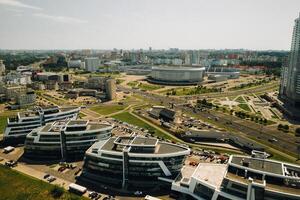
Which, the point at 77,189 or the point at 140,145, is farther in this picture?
the point at 140,145

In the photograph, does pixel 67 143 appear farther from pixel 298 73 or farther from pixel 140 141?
pixel 298 73

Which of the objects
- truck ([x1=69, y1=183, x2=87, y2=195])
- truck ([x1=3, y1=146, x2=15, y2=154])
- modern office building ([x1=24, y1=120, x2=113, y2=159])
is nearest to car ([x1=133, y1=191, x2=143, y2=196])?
truck ([x1=69, y1=183, x2=87, y2=195])

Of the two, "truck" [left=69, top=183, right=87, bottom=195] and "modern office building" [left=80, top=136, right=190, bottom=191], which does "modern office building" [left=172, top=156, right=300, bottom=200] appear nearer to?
"modern office building" [left=80, top=136, right=190, bottom=191]

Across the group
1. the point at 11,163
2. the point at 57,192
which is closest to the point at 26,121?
the point at 11,163

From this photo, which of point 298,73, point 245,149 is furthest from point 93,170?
point 298,73

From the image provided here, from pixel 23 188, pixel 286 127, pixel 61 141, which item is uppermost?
pixel 61 141

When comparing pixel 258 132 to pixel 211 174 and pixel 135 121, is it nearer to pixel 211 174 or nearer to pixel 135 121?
pixel 135 121

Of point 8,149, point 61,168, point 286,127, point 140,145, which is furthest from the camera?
point 286,127
